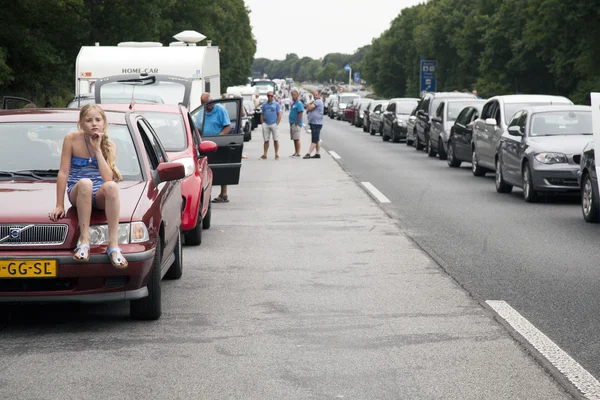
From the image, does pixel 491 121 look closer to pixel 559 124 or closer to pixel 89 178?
pixel 559 124

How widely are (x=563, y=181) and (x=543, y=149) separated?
591mm

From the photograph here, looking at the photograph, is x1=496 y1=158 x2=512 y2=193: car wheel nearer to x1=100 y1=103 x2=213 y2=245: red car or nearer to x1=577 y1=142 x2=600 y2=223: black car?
x1=577 y1=142 x2=600 y2=223: black car

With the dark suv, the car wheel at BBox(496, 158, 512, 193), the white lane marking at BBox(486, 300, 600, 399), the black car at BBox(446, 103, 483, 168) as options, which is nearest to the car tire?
the car wheel at BBox(496, 158, 512, 193)

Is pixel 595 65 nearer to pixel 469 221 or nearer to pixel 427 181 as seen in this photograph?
pixel 427 181

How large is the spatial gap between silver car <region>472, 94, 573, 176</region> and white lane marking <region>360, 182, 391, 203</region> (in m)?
2.25

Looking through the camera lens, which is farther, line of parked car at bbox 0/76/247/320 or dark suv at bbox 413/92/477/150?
dark suv at bbox 413/92/477/150

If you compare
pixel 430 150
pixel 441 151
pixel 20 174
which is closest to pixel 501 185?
pixel 441 151

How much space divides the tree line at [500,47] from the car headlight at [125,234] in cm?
5162

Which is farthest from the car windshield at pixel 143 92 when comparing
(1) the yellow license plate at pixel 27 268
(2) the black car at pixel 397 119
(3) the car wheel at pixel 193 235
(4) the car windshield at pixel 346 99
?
(4) the car windshield at pixel 346 99

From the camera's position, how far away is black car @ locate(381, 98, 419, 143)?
4131 centimetres

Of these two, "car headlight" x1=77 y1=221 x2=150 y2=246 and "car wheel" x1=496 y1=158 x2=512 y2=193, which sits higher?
"car headlight" x1=77 y1=221 x2=150 y2=246

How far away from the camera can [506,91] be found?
282 ft

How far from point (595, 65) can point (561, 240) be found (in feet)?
172

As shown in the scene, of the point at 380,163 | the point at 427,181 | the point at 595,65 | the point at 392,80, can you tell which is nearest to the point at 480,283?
the point at 427,181
